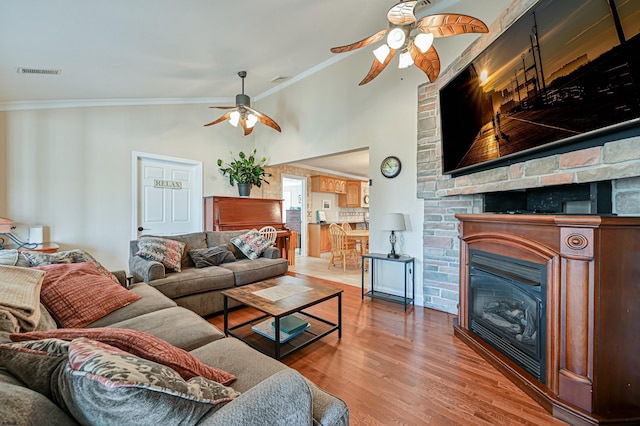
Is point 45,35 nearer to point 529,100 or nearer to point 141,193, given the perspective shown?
point 141,193

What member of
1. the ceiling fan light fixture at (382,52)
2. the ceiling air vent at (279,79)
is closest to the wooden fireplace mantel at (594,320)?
the ceiling fan light fixture at (382,52)

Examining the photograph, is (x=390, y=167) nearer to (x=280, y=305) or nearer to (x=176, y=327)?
(x=280, y=305)

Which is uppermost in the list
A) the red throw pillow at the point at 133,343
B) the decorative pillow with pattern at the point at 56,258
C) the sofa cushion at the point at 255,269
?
the decorative pillow with pattern at the point at 56,258

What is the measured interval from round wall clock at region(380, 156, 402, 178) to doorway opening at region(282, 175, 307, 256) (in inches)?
125

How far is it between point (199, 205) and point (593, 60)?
5.01 metres

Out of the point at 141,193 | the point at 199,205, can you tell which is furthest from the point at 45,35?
the point at 199,205

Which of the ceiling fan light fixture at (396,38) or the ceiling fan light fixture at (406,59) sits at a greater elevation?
the ceiling fan light fixture at (396,38)

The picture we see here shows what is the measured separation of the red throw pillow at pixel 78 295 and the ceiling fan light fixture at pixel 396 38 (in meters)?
2.77

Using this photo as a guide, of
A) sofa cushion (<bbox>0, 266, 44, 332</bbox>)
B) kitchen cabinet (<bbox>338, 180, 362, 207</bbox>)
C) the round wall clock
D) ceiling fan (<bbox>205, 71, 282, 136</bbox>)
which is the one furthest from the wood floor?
kitchen cabinet (<bbox>338, 180, 362, 207</bbox>)

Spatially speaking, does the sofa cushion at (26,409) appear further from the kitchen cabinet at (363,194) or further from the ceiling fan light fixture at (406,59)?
the kitchen cabinet at (363,194)

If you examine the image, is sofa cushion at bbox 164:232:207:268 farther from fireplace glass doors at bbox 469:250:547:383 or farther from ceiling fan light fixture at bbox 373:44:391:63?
fireplace glass doors at bbox 469:250:547:383

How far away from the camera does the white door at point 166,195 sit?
4.16 metres

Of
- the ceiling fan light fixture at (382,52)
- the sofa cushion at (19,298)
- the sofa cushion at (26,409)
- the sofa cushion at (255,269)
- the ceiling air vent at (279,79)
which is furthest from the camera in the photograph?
the ceiling air vent at (279,79)

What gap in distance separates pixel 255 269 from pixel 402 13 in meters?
2.85
